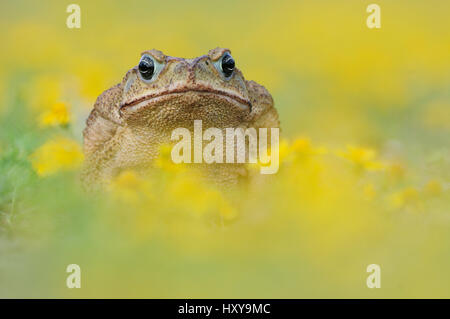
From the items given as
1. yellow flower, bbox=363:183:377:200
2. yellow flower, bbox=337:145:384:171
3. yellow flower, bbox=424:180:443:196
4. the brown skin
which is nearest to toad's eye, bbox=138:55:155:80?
the brown skin

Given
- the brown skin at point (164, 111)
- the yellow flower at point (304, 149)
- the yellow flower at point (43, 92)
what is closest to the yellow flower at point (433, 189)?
the yellow flower at point (304, 149)

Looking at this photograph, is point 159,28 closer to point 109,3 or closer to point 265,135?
point 109,3

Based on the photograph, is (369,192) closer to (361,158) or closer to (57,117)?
(361,158)

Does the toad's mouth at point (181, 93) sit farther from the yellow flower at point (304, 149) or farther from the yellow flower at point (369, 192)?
the yellow flower at point (369, 192)

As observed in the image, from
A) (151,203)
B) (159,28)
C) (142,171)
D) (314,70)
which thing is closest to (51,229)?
(151,203)

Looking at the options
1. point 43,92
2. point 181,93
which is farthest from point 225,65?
point 43,92
